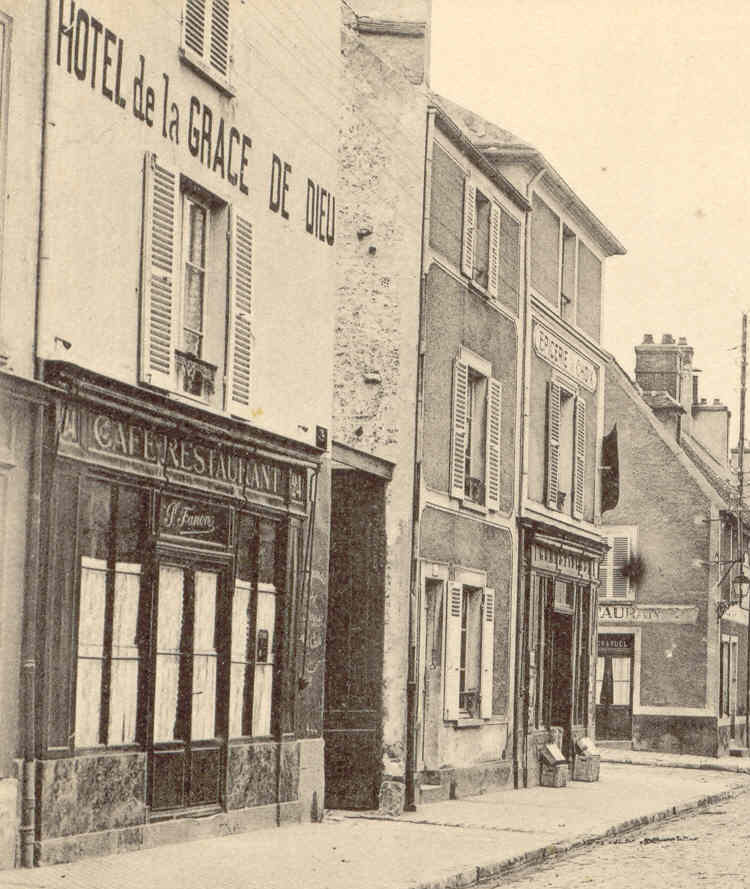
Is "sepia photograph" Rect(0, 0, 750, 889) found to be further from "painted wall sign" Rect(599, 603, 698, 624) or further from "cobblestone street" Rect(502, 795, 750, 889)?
"painted wall sign" Rect(599, 603, 698, 624)

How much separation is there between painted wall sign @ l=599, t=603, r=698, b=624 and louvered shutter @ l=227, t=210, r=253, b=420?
75.0 ft

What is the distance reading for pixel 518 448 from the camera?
2131cm

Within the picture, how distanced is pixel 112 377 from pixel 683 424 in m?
29.6

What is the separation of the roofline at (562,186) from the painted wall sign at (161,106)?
6.42m

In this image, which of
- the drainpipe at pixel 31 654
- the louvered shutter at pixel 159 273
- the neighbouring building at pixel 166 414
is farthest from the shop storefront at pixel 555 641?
the drainpipe at pixel 31 654

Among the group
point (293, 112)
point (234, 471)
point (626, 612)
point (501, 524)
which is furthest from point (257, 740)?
point (626, 612)

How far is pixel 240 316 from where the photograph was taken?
13.6m

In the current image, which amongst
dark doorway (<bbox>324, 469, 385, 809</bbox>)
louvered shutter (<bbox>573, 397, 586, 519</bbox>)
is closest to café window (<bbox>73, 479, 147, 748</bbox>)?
dark doorway (<bbox>324, 469, 385, 809</bbox>)

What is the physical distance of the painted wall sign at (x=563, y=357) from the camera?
22.4m

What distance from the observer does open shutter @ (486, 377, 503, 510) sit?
65.7 ft

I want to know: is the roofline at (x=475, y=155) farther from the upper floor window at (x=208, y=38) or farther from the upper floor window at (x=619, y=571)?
the upper floor window at (x=619, y=571)

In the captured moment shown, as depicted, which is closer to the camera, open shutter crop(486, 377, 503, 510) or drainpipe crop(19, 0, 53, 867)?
drainpipe crop(19, 0, 53, 867)

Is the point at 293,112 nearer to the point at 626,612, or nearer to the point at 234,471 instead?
the point at 234,471

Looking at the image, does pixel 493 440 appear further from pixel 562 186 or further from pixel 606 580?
pixel 606 580
